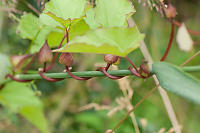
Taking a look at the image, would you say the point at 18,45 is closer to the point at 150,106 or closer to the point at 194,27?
the point at 150,106

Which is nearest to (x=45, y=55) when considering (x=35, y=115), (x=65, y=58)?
(x=65, y=58)

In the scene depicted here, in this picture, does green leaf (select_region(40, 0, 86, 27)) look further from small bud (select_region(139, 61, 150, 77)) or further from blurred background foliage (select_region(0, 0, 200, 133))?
blurred background foliage (select_region(0, 0, 200, 133))

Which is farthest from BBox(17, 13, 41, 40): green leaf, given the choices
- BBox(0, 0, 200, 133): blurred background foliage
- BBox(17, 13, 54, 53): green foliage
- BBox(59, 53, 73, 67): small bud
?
BBox(0, 0, 200, 133): blurred background foliage

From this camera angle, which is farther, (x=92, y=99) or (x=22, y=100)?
(x=92, y=99)

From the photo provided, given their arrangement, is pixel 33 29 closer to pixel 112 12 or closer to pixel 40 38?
pixel 40 38

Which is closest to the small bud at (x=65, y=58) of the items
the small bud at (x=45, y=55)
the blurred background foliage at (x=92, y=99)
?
the small bud at (x=45, y=55)

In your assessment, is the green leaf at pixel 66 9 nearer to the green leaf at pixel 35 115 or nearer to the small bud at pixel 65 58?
the small bud at pixel 65 58
